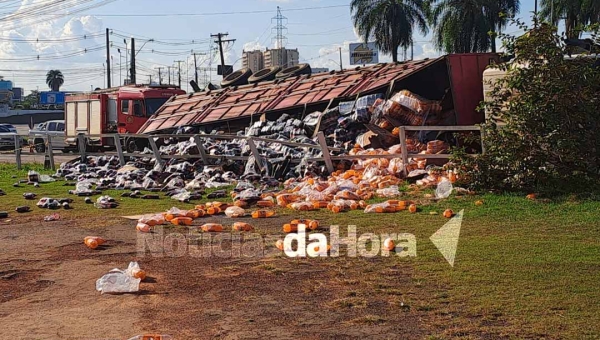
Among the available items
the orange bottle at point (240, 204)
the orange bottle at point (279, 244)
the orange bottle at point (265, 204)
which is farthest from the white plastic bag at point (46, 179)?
the orange bottle at point (279, 244)

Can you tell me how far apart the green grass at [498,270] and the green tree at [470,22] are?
31.6 metres

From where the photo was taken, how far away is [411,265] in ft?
24.4

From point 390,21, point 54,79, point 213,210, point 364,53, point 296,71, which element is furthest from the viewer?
point 54,79

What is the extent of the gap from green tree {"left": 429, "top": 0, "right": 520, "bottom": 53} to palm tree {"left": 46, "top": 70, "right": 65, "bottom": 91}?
3782 inches

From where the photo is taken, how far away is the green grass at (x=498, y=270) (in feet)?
18.4

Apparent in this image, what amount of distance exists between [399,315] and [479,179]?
6.84 m

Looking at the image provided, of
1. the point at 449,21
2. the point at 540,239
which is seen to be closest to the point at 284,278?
the point at 540,239

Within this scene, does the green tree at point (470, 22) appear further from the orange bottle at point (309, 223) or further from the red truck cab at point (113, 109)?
the orange bottle at point (309, 223)

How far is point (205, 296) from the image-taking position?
653 cm

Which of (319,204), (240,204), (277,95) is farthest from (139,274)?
(277,95)

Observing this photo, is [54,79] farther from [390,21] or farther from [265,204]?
[265,204]

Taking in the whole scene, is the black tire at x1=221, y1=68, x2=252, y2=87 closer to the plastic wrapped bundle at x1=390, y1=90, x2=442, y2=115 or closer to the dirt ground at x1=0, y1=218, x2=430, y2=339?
the plastic wrapped bundle at x1=390, y1=90, x2=442, y2=115

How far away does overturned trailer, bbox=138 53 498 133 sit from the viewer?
1772cm

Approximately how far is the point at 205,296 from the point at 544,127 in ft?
23.5
